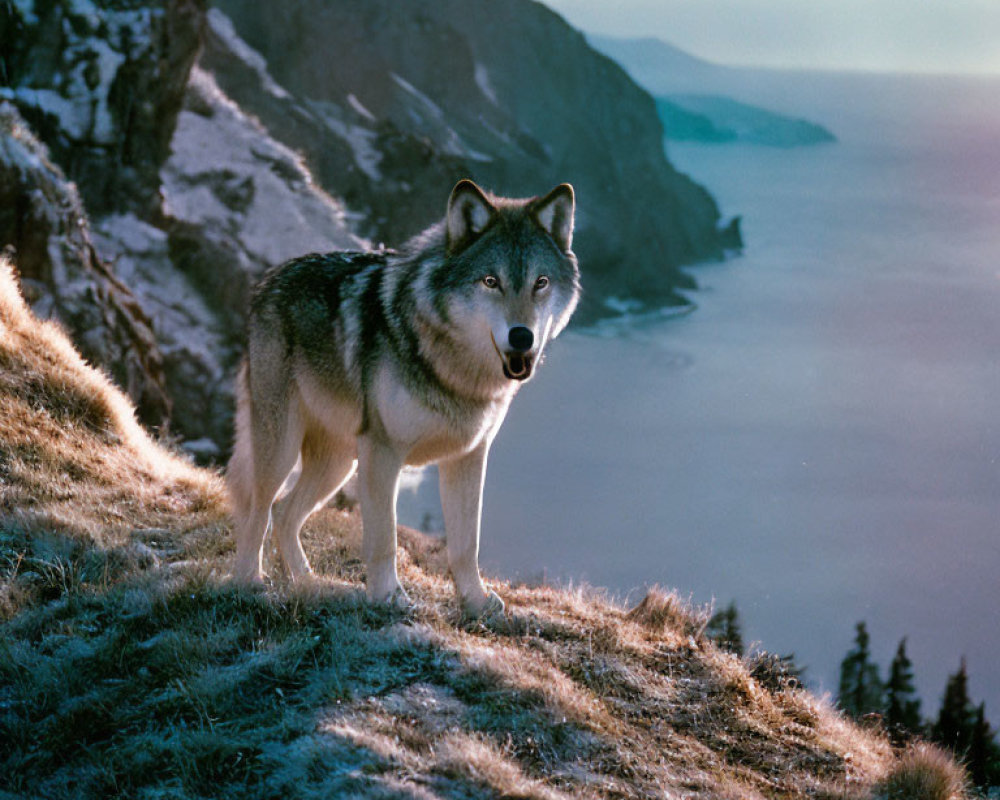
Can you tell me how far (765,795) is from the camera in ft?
17.3

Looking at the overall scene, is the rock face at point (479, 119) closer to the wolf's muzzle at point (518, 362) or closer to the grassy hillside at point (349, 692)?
the grassy hillside at point (349, 692)

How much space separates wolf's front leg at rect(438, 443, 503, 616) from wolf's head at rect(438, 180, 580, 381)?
0.91m

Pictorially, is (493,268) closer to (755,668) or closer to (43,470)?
(755,668)

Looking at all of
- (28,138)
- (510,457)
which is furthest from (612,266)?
(28,138)

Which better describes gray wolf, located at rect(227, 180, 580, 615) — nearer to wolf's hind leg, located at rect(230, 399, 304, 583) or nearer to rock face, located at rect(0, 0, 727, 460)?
wolf's hind leg, located at rect(230, 399, 304, 583)

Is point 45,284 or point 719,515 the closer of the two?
point 45,284

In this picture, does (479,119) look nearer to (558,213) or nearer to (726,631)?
(726,631)

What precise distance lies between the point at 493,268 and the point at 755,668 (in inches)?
150

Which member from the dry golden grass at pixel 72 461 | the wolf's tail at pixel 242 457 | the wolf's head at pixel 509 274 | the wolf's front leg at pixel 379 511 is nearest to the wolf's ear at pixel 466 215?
the wolf's head at pixel 509 274

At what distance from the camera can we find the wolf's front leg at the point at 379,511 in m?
6.14

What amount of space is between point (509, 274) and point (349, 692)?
255 cm

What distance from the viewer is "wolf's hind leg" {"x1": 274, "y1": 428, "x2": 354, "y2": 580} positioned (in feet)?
23.3

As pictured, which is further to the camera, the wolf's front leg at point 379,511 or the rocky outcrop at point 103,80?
the rocky outcrop at point 103,80

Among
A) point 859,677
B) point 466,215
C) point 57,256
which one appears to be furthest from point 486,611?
point 859,677
